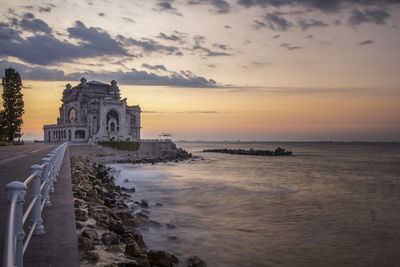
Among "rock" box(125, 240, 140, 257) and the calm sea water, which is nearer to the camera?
"rock" box(125, 240, 140, 257)

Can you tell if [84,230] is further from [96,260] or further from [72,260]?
[72,260]

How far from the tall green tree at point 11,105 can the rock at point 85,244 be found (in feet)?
188

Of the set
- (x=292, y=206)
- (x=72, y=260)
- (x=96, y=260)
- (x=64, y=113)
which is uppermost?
(x=64, y=113)

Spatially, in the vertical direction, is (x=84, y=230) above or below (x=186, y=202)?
above

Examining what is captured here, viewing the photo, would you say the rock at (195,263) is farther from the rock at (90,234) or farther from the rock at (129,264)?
the rock at (90,234)

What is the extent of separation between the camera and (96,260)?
6.98 meters

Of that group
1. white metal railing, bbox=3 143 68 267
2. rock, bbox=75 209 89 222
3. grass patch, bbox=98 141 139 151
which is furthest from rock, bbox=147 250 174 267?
grass patch, bbox=98 141 139 151

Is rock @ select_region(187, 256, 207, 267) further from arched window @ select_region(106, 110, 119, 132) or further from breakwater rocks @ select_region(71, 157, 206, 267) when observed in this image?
arched window @ select_region(106, 110, 119, 132)

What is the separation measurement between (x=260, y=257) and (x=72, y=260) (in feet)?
25.1

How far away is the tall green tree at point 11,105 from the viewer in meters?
56.8

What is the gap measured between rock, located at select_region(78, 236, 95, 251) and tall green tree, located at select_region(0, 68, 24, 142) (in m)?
57.5

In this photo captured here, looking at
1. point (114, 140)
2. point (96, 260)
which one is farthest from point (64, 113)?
point (96, 260)

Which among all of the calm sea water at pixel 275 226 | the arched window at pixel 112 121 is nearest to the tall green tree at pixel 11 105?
the arched window at pixel 112 121

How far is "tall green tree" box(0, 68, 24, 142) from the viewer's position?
56781 mm
